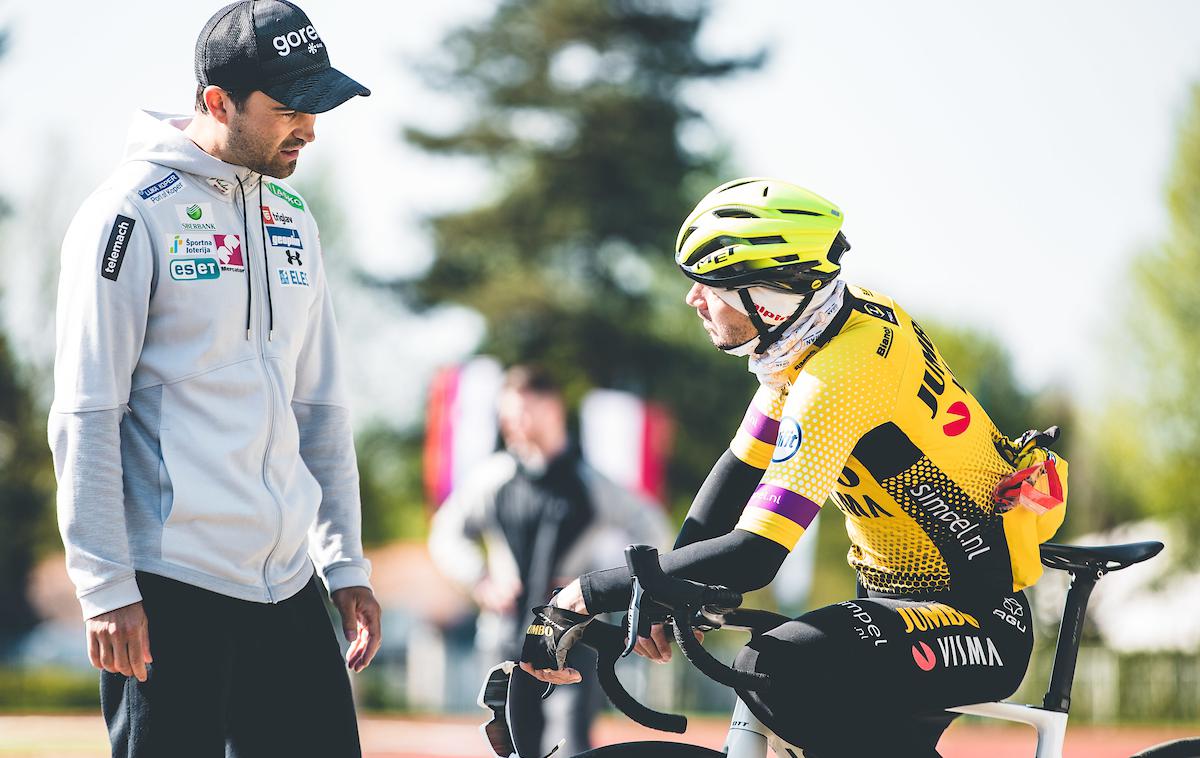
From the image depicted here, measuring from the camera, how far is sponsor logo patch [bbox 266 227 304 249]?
379cm

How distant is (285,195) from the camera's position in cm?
397

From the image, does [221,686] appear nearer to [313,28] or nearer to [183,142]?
[183,142]

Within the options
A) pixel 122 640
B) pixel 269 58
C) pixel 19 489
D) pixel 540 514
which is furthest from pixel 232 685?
pixel 19 489

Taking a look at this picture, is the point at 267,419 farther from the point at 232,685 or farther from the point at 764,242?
the point at 764,242

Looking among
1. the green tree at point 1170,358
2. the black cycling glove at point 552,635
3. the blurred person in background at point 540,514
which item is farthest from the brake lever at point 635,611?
the green tree at point 1170,358

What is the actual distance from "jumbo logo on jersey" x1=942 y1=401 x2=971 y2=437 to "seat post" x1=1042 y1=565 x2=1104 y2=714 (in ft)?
1.54

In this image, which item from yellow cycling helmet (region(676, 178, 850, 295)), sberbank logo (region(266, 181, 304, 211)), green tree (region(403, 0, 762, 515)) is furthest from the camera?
green tree (region(403, 0, 762, 515))

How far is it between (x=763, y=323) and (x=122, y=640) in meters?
1.72

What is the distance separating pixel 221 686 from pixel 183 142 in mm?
1392

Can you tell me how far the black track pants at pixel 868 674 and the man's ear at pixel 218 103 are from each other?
1.91 m

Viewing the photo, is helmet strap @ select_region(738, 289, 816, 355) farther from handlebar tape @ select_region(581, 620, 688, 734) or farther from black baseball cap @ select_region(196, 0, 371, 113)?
black baseball cap @ select_region(196, 0, 371, 113)

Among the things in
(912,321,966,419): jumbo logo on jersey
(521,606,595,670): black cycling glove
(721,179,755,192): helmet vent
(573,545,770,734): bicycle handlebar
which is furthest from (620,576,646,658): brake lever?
(721,179,755,192): helmet vent

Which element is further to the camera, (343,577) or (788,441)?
(343,577)

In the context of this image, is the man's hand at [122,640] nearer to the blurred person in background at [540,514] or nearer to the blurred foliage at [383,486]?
the blurred person in background at [540,514]
